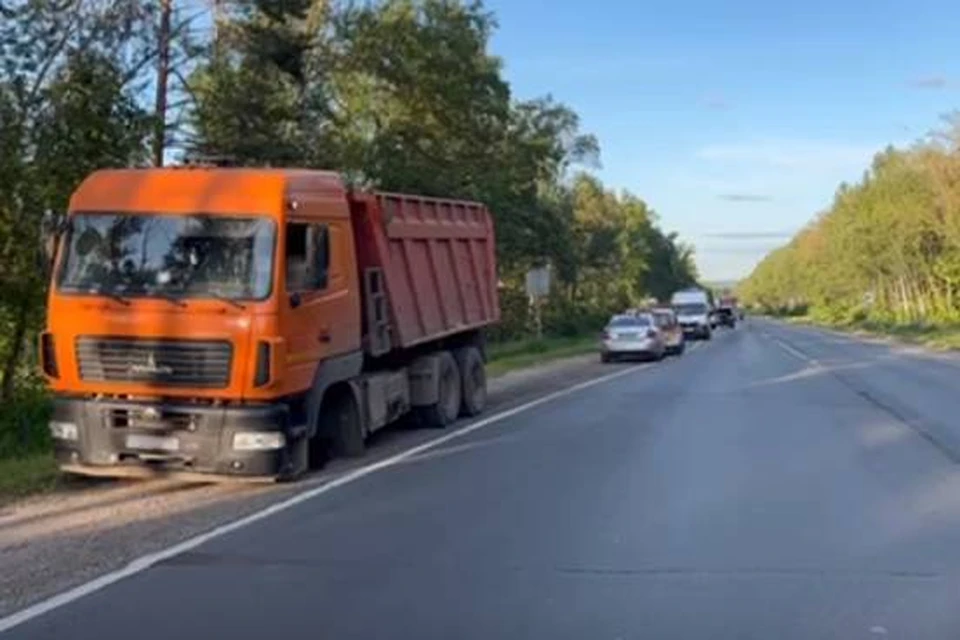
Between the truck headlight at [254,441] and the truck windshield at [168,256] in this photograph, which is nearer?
the truck headlight at [254,441]

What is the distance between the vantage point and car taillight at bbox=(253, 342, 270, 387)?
12.6 meters

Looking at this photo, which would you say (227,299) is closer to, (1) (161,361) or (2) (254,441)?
(1) (161,361)

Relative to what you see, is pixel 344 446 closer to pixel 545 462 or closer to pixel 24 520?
pixel 545 462

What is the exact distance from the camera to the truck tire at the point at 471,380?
2058 cm

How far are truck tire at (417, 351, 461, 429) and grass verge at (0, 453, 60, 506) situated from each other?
566 centimetres

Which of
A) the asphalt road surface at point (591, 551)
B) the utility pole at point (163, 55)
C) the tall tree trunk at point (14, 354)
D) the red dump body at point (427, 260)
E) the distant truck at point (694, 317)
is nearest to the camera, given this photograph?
the asphalt road surface at point (591, 551)

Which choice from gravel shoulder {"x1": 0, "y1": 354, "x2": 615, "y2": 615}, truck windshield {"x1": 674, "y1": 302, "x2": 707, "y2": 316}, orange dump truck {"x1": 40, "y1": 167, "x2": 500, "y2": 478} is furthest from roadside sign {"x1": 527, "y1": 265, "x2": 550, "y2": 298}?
orange dump truck {"x1": 40, "y1": 167, "x2": 500, "y2": 478}

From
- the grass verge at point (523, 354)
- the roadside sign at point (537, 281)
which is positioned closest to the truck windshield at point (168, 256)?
the grass verge at point (523, 354)

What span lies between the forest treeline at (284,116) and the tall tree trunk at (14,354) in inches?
1.5

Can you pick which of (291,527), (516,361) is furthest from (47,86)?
(516,361)

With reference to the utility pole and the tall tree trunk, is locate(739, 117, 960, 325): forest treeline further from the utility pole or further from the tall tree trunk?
the tall tree trunk

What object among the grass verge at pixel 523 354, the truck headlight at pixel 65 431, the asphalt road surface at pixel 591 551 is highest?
the truck headlight at pixel 65 431

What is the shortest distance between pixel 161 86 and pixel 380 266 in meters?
13.6

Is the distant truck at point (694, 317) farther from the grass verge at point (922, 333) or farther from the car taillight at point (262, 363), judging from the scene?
the car taillight at point (262, 363)
